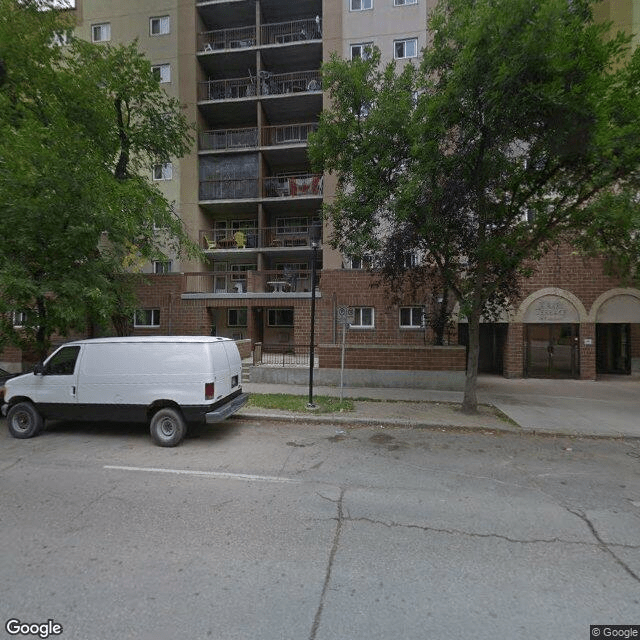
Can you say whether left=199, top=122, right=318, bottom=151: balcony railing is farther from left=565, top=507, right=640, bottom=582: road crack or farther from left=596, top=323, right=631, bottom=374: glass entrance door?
left=565, top=507, right=640, bottom=582: road crack

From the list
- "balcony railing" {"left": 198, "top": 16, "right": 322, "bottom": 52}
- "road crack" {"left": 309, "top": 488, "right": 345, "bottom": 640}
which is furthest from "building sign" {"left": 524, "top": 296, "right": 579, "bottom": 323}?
A: "balcony railing" {"left": 198, "top": 16, "right": 322, "bottom": 52}

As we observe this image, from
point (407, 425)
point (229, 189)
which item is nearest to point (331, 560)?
point (407, 425)

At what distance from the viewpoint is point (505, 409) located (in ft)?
29.7

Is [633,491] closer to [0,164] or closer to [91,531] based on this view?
[91,531]

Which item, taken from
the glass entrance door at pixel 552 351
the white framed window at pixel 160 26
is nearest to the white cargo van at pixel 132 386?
the glass entrance door at pixel 552 351

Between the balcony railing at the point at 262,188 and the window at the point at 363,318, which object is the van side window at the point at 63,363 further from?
the balcony railing at the point at 262,188

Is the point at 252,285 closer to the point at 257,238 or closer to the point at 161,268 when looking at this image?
the point at 257,238

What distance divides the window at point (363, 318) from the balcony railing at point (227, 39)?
16.1m

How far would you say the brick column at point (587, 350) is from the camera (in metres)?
13.7

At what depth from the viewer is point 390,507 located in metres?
4.12

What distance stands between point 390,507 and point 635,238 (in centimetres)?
864

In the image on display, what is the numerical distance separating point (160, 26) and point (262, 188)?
1084 centimetres

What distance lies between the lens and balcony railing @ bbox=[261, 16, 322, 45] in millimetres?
19938

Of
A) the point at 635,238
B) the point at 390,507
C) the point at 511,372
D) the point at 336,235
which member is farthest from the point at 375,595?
the point at 511,372
